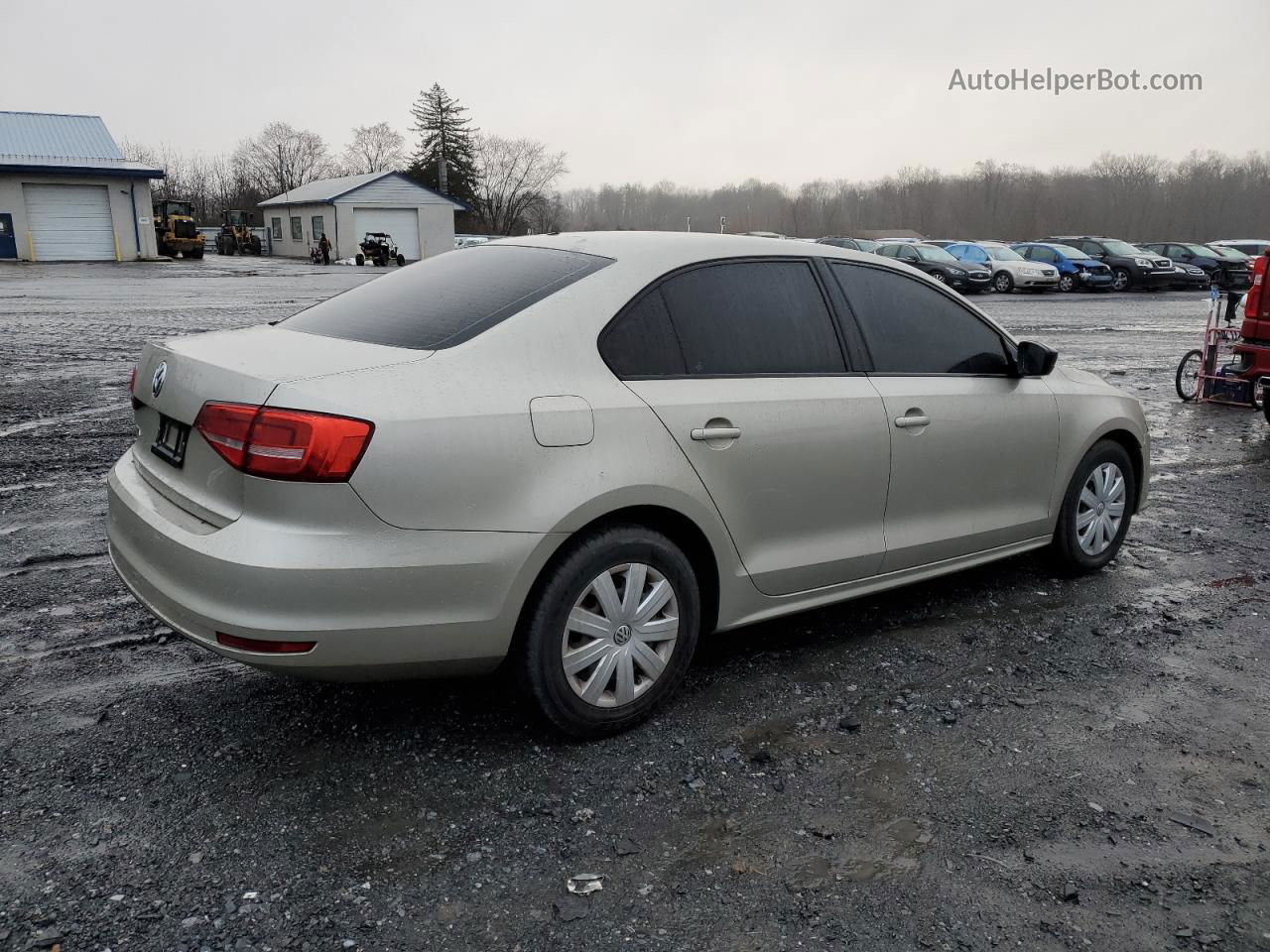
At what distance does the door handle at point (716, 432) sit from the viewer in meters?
3.50

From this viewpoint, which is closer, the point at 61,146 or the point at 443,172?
the point at 61,146

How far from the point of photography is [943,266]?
102 ft

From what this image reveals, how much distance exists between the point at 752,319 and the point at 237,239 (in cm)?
6450

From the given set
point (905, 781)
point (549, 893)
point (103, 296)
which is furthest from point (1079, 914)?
point (103, 296)

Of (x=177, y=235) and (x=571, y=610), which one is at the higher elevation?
(x=177, y=235)

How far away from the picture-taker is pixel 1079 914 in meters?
2.65

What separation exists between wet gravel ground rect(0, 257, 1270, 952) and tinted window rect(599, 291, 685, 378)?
4.01 feet

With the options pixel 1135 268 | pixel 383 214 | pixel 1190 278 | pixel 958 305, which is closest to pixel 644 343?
pixel 958 305

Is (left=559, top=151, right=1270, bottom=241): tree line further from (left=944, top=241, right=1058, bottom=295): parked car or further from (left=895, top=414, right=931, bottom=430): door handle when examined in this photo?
(left=895, top=414, right=931, bottom=430): door handle

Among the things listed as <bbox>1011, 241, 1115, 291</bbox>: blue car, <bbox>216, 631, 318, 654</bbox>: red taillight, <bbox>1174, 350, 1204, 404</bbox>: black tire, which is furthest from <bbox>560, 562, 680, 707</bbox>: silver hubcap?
<bbox>1011, 241, 1115, 291</bbox>: blue car

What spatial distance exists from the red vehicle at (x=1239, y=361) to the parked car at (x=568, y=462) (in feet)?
21.4

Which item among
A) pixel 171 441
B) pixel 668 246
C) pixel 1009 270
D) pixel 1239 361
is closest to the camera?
pixel 171 441

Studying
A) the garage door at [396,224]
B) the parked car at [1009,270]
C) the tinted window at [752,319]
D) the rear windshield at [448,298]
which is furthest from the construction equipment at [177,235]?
the tinted window at [752,319]

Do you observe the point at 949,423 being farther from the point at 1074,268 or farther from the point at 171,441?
the point at 1074,268
